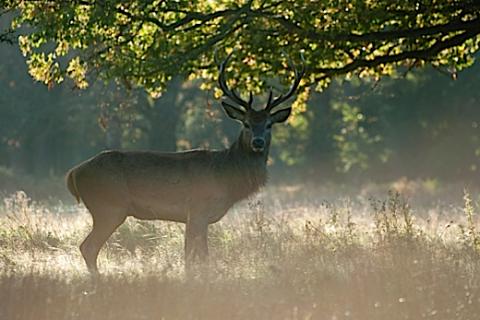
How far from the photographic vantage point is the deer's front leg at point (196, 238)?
1168cm

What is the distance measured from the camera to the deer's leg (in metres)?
12.0

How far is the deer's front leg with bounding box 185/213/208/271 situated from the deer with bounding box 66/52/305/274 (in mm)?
12

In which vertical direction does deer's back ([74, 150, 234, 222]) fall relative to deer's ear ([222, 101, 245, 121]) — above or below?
below

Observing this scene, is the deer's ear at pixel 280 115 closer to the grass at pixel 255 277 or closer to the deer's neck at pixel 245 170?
the deer's neck at pixel 245 170

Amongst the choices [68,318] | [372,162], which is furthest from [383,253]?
[372,162]

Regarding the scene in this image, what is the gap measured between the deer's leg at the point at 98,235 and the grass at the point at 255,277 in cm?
24

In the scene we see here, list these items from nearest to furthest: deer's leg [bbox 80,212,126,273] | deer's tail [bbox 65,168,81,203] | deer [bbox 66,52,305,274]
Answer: deer's leg [bbox 80,212,126,273]
deer [bbox 66,52,305,274]
deer's tail [bbox 65,168,81,203]

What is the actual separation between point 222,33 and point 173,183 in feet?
7.26

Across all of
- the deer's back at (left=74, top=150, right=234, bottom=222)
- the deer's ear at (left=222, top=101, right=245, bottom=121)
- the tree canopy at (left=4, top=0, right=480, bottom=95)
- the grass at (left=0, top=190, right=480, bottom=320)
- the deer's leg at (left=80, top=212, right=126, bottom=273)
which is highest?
the tree canopy at (left=4, top=0, right=480, bottom=95)

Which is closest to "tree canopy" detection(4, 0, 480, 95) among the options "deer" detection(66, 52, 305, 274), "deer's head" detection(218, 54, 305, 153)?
"deer's head" detection(218, 54, 305, 153)

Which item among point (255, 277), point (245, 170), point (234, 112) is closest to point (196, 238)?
point (245, 170)

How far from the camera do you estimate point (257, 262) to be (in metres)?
11.1

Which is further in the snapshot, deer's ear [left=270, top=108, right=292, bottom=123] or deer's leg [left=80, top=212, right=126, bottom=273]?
deer's ear [left=270, top=108, right=292, bottom=123]

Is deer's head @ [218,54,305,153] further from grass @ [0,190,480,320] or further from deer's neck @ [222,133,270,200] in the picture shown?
grass @ [0,190,480,320]
